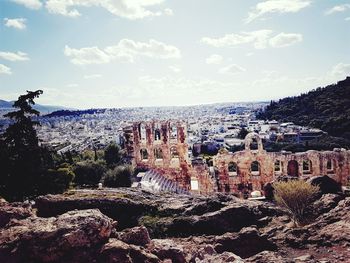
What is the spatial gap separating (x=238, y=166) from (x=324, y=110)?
199 feet

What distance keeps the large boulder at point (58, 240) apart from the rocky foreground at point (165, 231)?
0.02 meters

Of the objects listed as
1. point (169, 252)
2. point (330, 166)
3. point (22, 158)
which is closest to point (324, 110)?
point (330, 166)

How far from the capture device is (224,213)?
1730cm

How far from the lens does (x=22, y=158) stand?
25500 millimetres

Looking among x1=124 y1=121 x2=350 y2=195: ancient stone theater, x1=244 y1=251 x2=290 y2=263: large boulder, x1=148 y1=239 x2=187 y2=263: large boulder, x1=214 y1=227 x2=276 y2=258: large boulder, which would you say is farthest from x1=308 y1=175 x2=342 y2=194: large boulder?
x1=148 y1=239 x2=187 y2=263: large boulder

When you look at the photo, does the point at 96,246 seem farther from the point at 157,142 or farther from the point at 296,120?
the point at 296,120

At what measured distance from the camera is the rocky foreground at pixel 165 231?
9.52m

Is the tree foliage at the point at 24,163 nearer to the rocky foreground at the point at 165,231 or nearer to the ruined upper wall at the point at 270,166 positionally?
the rocky foreground at the point at 165,231

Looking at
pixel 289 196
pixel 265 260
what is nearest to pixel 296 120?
pixel 289 196

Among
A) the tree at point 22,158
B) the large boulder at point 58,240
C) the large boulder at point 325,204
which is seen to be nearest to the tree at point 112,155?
the tree at point 22,158

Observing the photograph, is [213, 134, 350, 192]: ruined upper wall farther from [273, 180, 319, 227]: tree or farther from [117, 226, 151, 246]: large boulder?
[117, 226, 151, 246]: large boulder

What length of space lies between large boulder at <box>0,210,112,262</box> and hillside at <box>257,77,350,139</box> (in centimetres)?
6932

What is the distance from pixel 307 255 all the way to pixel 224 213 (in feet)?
15.1

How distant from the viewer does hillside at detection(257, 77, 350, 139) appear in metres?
76.9
